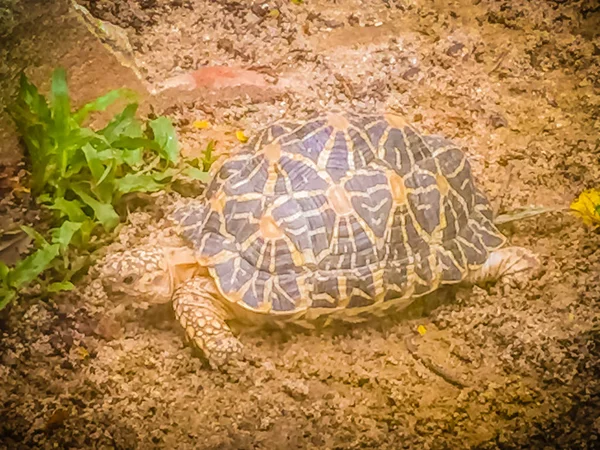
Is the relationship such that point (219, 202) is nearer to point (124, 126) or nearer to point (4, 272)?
point (124, 126)

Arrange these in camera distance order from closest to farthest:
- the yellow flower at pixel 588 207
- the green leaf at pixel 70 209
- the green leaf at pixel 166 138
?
the green leaf at pixel 70 209 → the yellow flower at pixel 588 207 → the green leaf at pixel 166 138

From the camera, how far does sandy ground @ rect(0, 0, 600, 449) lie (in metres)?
2.45

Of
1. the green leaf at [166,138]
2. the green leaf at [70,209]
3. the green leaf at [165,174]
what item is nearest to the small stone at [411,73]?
the green leaf at [166,138]

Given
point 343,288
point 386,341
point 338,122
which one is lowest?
point 386,341

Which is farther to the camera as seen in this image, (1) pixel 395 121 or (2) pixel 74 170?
(2) pixel 74 170

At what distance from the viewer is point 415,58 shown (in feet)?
13.7

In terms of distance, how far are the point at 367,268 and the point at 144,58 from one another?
2.05m

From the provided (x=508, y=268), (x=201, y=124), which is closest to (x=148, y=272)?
(x=201, y=124)

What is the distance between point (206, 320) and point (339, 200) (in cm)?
66

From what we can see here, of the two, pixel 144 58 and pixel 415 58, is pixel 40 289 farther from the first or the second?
pixel 415 58

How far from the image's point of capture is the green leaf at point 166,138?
343 centimetres

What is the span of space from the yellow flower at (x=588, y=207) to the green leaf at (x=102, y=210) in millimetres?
1989

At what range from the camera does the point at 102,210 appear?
123 inches

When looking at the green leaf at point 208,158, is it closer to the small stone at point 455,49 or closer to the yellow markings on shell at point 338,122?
the yellow markings on shell at point 338,122
